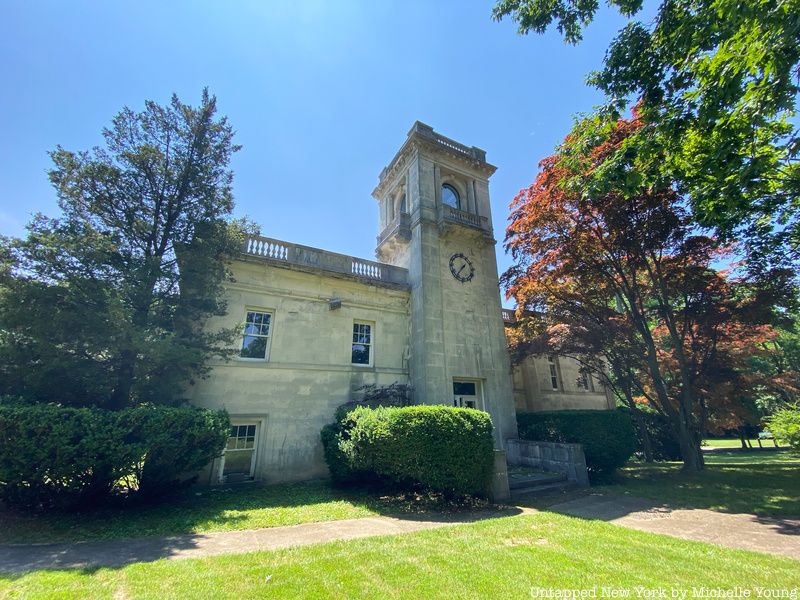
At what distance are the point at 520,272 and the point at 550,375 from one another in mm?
7262

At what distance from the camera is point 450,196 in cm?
1786

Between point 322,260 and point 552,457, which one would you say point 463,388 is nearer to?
point 552,457

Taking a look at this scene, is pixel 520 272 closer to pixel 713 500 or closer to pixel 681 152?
pixel 681 152

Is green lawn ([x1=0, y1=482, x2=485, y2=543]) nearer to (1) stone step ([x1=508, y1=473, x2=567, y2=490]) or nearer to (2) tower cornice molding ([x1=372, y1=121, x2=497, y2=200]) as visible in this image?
(1) stone step ([x1=508, y1=473, x2=567, y2=490])

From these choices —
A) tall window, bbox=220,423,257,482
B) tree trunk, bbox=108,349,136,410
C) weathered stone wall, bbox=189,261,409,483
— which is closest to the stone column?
weathered stone wall, bbox=189,261,409,483

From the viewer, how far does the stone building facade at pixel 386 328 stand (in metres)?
11.2

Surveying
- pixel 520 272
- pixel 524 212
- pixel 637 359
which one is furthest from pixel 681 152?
pixel 637 359

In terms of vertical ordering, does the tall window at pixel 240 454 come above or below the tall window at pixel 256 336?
below

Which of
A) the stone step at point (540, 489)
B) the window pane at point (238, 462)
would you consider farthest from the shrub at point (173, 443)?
the stone step at point (540, 489)

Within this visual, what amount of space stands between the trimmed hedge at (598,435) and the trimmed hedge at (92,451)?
448 inches

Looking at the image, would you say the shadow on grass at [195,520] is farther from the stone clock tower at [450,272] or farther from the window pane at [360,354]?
the stone clock tower at [450,272]

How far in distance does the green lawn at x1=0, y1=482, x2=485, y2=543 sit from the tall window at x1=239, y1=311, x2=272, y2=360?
407 cm

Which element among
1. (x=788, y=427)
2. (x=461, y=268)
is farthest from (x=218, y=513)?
(x=788, y=427)

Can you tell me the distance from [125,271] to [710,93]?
1353 centimetres
